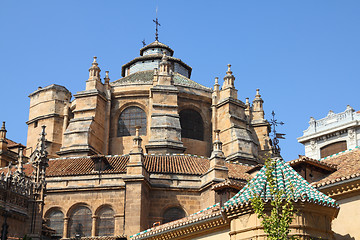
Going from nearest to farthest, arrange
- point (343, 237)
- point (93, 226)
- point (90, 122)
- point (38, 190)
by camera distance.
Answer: point (343, 237), point (38, 190), point (93, 226), point (90, 122)

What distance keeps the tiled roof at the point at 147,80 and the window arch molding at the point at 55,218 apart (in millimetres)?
14794

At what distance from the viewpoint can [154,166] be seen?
38.0 metres

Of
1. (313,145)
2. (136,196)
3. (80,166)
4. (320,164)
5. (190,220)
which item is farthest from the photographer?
(313,145)

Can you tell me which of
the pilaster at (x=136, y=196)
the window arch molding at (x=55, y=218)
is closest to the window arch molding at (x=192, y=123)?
the pilaster at (x=136, y=196)

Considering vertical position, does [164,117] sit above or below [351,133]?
above

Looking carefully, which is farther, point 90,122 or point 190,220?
point 90,122

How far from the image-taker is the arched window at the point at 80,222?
117ft

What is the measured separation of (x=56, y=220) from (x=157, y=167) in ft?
23.0

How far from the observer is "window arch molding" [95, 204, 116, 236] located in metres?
35.2

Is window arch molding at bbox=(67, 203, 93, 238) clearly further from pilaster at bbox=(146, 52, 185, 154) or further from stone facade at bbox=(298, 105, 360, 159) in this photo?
stone facade at bbox=(298, 105, 360, 159)

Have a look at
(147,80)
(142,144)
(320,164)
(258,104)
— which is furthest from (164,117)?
(320,164)

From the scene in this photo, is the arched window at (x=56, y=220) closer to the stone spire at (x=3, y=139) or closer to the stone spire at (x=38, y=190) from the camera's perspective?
the stone spire at (x=38, y=190)


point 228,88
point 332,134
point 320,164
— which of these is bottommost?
point 320,164

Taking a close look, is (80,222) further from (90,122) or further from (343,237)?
(343,237)
